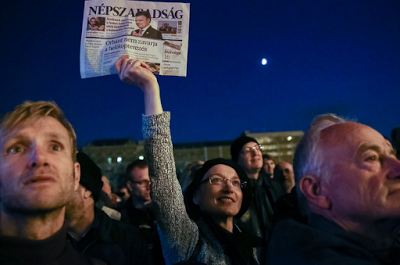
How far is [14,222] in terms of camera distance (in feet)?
4.37

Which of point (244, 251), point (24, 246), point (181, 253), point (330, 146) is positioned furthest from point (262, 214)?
point (24, 246)

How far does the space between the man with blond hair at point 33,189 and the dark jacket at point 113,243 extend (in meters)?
0.42

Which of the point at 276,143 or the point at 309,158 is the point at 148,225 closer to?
the point at 309,158

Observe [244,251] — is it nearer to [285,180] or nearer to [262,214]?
[262,214]

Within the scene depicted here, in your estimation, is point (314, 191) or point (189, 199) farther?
point (189, 199)

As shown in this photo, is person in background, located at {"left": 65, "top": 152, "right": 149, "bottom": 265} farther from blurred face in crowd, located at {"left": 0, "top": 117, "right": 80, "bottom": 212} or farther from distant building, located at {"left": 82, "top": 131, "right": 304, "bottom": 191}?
distant building, located at {"left": 82, "top": 131, "right": 304, "bottom": 191}

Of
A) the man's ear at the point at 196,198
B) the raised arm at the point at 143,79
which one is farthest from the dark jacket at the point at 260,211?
the raised arm at the point at 143,79

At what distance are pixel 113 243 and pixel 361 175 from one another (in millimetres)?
1591

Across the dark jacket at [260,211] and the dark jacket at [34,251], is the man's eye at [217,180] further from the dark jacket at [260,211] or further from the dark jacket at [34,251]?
the dark jacket at [34,251]

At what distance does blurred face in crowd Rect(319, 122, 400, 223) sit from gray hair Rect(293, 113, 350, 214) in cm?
4

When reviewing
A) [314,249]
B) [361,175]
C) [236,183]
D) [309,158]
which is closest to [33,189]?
[314,249]

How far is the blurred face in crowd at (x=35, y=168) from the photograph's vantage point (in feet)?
4.27

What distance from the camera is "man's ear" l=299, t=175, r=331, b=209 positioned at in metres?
1.58

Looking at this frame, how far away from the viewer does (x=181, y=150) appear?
33.4 metres
